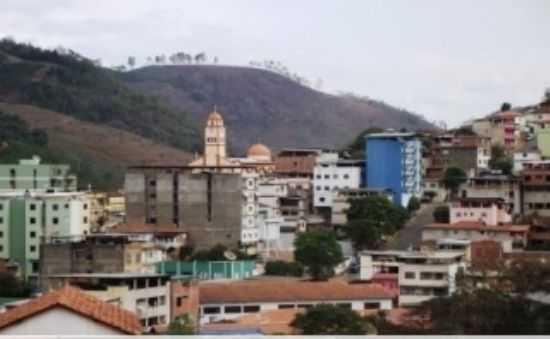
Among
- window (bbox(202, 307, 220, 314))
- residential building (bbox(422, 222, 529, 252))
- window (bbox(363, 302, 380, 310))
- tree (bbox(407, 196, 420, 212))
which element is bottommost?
window (bbox(202, 307, 220, 314))

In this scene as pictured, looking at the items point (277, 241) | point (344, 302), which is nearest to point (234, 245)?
point (277, 241)

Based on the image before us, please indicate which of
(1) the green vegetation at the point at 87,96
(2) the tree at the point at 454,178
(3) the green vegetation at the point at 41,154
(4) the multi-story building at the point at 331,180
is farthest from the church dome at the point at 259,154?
(2) the tree at the point at 454,178

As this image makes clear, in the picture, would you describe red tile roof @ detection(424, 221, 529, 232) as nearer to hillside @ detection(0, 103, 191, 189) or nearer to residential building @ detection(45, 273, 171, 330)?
residential building @ detection(45, 273, 171, 330)

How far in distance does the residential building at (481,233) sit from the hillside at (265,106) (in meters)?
8.93

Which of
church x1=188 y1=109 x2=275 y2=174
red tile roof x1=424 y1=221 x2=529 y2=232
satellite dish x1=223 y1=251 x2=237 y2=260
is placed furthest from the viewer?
church x1=188 y1=109 x2=275 y2=174

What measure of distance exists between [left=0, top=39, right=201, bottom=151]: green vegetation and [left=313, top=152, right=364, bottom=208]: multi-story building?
520 cm

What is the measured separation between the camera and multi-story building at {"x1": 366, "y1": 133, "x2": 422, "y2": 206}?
10.1 m

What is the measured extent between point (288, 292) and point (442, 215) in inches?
107

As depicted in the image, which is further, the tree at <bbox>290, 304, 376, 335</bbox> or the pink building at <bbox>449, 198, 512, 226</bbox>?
the pink building at <bbox>449, 198, 512, 226</bbox>

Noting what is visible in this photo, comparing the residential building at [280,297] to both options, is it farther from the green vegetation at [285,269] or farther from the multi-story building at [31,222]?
the multi-story building at [31,222]

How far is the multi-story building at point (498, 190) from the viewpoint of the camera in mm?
8969

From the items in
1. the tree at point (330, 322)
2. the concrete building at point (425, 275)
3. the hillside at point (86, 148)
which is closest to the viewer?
the tree at point (330, 322)

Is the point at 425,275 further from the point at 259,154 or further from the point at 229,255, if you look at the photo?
the point at 259,154

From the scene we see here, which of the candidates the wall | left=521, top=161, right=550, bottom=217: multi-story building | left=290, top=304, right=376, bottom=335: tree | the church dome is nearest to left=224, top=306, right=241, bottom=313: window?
left=290, top=304, right=376, bottom=335: tree
